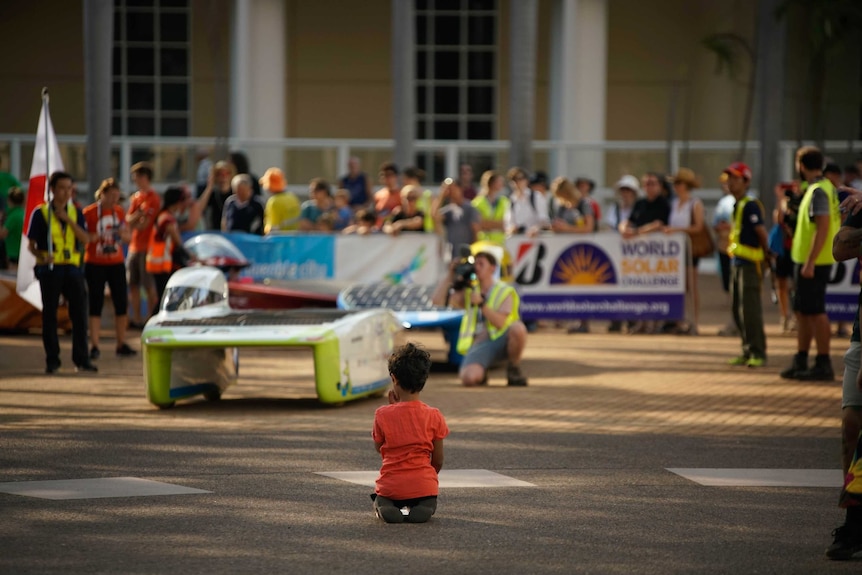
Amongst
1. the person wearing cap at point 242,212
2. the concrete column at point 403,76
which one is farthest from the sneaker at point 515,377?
the concrete column at point 403,76

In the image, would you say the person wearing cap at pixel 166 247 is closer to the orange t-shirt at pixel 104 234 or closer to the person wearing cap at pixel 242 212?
the orange t-shirt at pixel 104 234

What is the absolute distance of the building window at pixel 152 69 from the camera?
98.1 ft

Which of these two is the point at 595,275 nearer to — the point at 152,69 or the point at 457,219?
the point at 457,219

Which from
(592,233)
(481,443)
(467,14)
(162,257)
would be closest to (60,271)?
(162,257)

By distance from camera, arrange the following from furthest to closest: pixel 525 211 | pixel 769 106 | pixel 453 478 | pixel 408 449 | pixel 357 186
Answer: pixel 769 106 → pixel 357 186 → pixel 525 211 → pixel 453 478 → pixel 408 449

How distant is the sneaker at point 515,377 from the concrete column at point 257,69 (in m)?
14.3

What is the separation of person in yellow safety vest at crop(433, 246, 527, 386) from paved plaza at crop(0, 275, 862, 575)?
0.74 feet

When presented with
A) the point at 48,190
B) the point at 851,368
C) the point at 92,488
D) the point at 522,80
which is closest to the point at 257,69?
the point at 522,80

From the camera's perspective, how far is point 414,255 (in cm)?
1892

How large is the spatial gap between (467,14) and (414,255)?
12.4 metres

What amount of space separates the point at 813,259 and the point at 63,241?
7048 millimetres

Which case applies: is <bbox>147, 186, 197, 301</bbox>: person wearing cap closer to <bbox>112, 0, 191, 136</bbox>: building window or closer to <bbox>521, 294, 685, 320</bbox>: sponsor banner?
<bbox>521, 294, 685, 320</bbox>: sponsor banner

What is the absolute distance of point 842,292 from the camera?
17.6 m

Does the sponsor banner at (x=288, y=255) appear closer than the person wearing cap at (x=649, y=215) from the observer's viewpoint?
No
